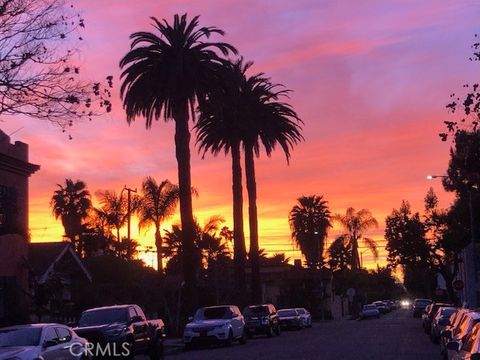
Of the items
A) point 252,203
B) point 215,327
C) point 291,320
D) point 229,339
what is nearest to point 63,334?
point 215,327

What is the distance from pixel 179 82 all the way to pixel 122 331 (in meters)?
16.5

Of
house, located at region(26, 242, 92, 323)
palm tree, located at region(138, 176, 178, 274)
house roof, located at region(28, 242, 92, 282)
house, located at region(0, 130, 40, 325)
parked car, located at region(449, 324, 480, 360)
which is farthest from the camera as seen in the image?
palm tree, located at region(138, 176, 178, 274)

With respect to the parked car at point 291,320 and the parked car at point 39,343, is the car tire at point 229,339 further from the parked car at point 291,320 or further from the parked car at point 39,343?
the parked car at point 291,320

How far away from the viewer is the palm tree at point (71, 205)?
227ft

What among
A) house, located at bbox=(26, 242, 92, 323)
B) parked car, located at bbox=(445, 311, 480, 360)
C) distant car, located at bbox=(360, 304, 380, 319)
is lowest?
parked car, located at bbox=(445, 311, 480, 360)

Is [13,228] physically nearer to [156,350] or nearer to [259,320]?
[156,350]

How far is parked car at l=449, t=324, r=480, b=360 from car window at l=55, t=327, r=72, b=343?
7.99 m

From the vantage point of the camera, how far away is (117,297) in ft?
147

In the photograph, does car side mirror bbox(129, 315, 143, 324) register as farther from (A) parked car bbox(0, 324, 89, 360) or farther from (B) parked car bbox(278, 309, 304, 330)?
(B) parked car bbox(278, 309, 304, 330)

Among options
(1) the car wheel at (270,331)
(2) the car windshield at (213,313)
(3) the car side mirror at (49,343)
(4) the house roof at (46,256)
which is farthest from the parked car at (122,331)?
(1) the car wheel at (270,331)

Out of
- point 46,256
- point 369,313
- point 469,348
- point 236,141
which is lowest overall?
point 469,348

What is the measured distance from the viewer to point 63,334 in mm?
17453

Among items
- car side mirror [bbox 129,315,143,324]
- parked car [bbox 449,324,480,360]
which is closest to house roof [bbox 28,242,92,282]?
car side mirror [bbox 129,315,143,324]

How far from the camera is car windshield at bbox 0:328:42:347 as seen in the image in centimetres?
1602
